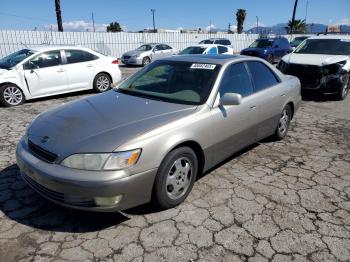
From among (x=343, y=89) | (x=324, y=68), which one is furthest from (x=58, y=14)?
(x=343, y=89)

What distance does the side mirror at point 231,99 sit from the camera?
3.53 m

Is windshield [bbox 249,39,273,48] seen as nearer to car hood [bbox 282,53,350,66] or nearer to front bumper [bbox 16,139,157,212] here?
car hood [bbox 282,53,350,66]

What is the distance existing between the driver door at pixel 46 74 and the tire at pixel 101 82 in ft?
3.24

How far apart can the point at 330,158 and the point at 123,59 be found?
16.0m

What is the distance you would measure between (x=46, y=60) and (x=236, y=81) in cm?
605

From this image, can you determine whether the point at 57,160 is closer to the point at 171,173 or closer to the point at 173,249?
the point at 171,173

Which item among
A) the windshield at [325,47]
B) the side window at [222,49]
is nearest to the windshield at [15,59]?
the windshield at [325,47]

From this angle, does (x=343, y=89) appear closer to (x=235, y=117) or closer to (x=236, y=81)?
(x=236, y=81)

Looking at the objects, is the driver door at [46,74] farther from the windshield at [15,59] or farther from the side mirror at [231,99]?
the side mirror at [231,99]

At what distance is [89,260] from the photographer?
265 centimetres

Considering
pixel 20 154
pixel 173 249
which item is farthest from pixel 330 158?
pixel 20 154

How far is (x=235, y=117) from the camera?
12.9ft

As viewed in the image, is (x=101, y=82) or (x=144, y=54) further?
(x=144, y=54)

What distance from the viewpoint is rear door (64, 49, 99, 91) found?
28.6ft
